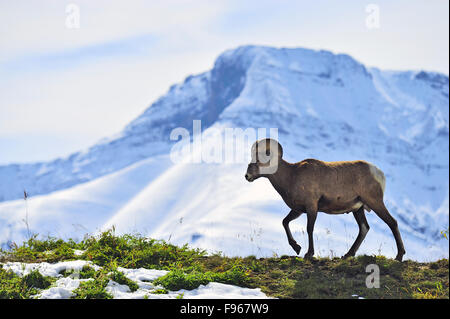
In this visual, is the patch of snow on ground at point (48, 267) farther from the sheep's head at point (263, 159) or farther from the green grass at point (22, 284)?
the sheep's head at point (263, 159)

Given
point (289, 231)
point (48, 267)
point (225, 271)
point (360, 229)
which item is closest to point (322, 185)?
point (289, 231)

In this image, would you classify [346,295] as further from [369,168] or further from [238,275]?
[369,168]

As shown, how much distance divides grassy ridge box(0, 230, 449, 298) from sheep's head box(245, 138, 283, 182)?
2.00 meters

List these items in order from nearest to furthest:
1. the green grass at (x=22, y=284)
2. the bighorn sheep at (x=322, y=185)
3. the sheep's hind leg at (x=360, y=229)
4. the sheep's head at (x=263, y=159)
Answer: the green grass at (x=22, y=284) → the bighorn sheep at (x=322, y=185) → the sheep's head at (x=263, y=159) → the sheep's hind leg at (x=360, y=229)

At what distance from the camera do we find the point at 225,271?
1155 centimetres

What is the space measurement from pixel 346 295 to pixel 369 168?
3.85 m

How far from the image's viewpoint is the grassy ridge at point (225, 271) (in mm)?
10148

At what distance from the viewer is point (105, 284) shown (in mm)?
9992

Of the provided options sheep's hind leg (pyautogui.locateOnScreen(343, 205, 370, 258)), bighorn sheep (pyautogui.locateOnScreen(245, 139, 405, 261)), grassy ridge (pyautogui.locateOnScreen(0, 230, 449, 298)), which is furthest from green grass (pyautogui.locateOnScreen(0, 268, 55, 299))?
sheep's hind leg (pyautogui.locateOnScreen(343, 205, 370, 258))

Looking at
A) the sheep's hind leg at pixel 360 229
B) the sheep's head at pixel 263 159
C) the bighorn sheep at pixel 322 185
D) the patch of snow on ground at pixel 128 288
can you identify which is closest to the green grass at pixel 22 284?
the patch of snow on ground at pixel 128 288

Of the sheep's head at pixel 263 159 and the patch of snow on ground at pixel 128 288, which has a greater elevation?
the sheep's head at pixel 263 159

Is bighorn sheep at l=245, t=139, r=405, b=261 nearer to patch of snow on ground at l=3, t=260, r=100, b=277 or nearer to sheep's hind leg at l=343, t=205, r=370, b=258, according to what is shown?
sheep's hind leg at l=343, t=205, r=370, b=258

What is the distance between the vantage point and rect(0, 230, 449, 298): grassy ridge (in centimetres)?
1015
